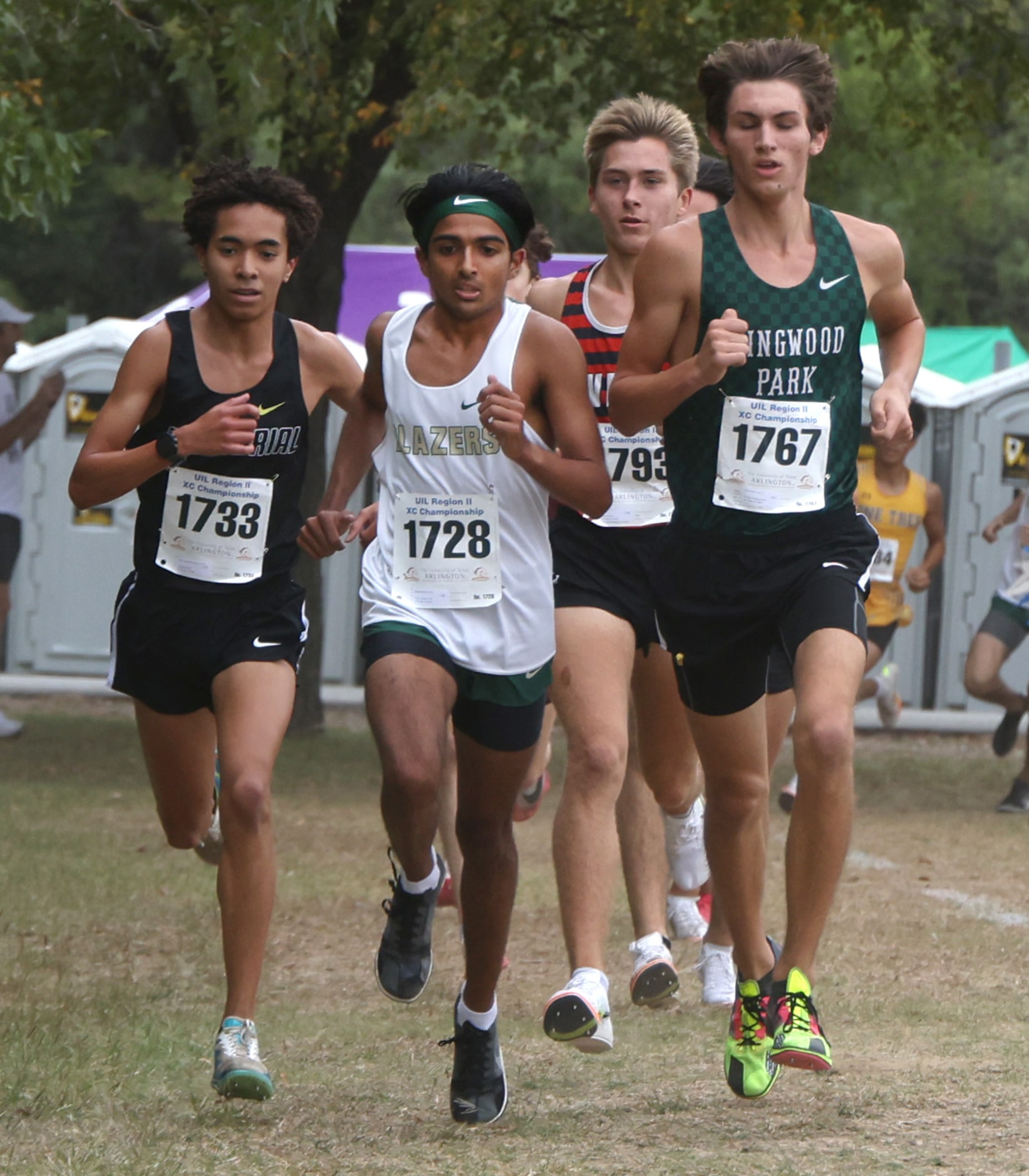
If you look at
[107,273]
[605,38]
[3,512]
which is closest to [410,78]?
[605,38]

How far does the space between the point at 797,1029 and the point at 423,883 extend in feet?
3.95

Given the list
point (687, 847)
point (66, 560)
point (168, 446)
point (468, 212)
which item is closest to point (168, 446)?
point (168, 446)

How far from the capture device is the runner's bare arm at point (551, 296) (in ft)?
20.4

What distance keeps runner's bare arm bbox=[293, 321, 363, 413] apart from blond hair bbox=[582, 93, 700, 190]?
104cm

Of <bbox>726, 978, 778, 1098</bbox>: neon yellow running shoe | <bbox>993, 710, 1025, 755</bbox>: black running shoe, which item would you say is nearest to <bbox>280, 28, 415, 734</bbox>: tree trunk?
<bbox>993, 710, 1025, 755</bbox>: black running shoe

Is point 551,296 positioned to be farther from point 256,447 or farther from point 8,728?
point 8,728

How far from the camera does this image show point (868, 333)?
66.0 ft

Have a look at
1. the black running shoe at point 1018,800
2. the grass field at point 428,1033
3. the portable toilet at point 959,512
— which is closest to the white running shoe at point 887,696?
the portable toilet at point 959,512

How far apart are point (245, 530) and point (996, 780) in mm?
8699

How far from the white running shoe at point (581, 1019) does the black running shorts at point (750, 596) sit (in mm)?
729

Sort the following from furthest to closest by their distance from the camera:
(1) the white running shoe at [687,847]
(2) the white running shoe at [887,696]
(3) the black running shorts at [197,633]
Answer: (2) the white running shoe at [887,696], (1) the white running shoe at [687,847], (3) the black running shorts at [197,633]

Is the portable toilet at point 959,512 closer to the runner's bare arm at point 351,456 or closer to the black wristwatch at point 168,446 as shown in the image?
the runner's bare arm at point 351,456

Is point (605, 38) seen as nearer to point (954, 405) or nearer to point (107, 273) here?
point (954, 405)

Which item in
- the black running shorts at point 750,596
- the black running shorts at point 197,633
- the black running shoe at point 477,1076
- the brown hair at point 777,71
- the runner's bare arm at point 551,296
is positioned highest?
the brown hair at point 777,71
